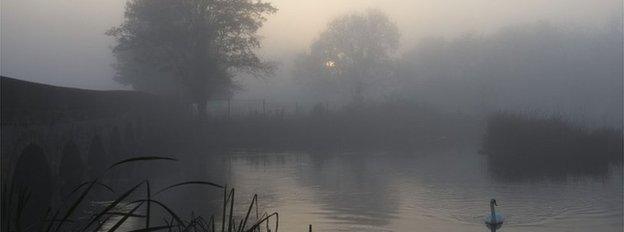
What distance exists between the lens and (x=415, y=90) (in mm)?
54406

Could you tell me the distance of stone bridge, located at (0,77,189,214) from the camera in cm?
1162

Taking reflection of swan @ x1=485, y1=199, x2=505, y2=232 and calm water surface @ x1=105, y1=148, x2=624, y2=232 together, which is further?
calm water surface @ x1=105, y1=148, x2=624, y2=232

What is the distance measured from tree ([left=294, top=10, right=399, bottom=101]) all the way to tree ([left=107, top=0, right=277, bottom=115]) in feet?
56.2

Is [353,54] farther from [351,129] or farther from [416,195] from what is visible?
[416,195]

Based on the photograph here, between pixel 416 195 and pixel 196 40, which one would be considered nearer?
pixel 416 195

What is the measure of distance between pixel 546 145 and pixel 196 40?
64.1 ft

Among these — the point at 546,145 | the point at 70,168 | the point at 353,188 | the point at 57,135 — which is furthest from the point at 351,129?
the point at 57,135

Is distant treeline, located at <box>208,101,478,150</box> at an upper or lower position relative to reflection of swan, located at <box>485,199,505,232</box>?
upper

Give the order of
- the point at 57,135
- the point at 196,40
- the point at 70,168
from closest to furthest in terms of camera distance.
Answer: the point at 57,135 → the point at 70,168 → the point at 196,40

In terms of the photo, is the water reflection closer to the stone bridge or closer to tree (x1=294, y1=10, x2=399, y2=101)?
the stone bridge

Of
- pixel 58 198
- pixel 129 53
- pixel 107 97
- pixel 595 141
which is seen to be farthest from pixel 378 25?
pixel 58 198

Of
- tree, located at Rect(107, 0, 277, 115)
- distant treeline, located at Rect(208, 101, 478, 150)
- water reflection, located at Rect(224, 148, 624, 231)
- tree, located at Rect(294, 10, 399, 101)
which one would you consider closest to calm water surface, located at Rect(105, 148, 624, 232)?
water reflection, located at Rect(224, 148, 624, 231)

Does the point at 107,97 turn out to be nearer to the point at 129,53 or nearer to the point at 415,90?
the point at 129,53

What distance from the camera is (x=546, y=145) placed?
28234 millimetres
